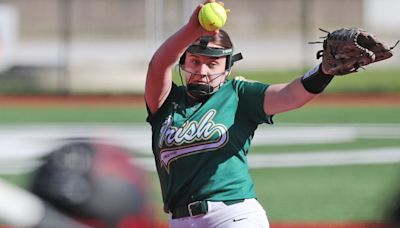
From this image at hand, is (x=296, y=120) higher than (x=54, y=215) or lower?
lower

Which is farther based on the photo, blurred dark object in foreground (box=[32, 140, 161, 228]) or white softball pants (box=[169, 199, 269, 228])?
white softball pants (box=[169, 199, 269, 228])

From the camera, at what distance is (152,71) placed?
184 inches

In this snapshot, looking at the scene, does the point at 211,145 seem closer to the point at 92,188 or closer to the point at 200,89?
the point at 200,89

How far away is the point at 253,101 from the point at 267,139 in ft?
36.6

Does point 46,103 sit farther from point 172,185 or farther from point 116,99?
point 172,185

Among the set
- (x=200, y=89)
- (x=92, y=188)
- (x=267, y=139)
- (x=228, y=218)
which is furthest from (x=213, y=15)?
(x=267, y=139)

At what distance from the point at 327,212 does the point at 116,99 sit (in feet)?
45.8

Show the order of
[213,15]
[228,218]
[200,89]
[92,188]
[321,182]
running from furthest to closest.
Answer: [321,182] → [200,89] → [228,218] → [213,15] → [92,188]

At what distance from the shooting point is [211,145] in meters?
4.52

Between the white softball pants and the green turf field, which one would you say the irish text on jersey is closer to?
the white softball pants

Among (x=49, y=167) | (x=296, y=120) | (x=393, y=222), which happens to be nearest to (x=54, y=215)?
(x=49, y=167)

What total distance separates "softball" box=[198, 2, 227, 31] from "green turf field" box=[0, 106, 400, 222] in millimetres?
1952

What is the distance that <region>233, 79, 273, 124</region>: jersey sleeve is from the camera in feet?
15.0

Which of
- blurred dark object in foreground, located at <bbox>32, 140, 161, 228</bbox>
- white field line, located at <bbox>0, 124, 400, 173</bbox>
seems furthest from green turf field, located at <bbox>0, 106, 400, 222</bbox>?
blurred dark object in foreground, located at <bbox>32, 140, 161, 228</bbox>
